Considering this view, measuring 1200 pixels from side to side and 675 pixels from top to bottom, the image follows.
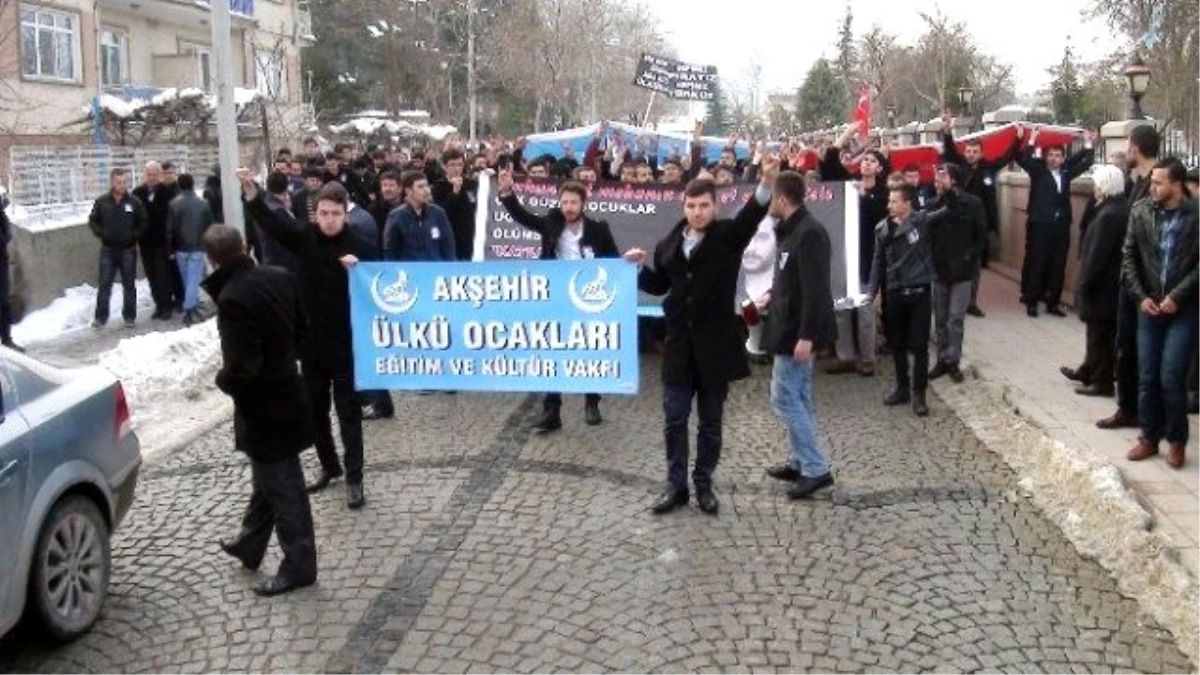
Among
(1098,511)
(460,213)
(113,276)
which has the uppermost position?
(460,213)

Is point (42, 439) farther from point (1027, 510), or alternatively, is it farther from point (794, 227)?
point (1027, 510)

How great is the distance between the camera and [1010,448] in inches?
313

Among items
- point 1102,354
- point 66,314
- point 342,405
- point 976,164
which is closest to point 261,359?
point 342,405

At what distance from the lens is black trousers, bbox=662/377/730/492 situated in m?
6.58

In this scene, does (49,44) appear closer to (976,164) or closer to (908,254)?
(976,164)

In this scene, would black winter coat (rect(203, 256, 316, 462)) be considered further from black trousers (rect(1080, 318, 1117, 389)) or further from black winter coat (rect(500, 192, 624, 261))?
black trousers (rect(1080, 318, 1117, 389))

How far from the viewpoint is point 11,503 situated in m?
4.61

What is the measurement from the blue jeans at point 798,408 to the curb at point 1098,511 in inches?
51.4

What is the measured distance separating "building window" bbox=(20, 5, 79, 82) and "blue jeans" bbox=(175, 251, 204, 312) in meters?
16.8

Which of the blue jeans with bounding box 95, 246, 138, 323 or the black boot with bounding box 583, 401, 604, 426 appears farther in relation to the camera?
the blue jeans with bounding box 95, 246, 138, 323

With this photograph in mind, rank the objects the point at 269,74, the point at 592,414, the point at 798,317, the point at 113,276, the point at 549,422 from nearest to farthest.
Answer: the point at 798,317
the point at 549,422
the point at 592,414
the point at 113,276
the point at 269,74

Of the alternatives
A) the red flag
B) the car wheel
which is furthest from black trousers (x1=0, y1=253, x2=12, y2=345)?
the red flag

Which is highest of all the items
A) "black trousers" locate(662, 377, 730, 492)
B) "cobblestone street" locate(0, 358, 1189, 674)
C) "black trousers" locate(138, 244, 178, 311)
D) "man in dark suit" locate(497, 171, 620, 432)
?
"man in dark suit" locate(497, 171, 620, 432)

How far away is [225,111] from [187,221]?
5.93ft
